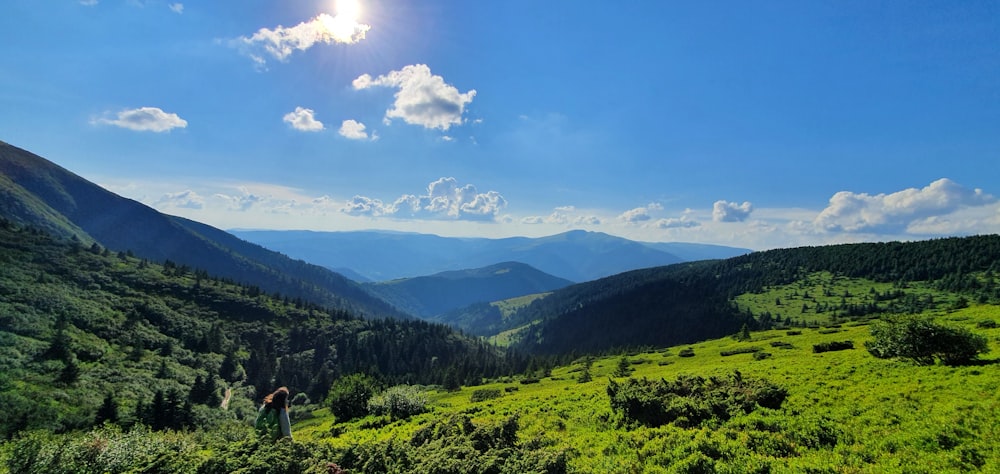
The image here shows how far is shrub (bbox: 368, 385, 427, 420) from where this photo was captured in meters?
39.1

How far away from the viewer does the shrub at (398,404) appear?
3907 centimetres

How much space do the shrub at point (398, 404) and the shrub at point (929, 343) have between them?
41.2m

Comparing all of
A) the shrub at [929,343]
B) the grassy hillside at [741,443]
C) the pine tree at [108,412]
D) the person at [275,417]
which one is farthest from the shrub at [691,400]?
the pine tree at [108,412]

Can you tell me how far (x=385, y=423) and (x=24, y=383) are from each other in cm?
10577

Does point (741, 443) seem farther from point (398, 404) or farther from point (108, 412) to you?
point (108, 412)

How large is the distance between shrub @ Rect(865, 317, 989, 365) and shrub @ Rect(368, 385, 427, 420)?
135 feet

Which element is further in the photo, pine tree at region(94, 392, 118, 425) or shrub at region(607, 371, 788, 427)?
pine tree at region(94, 392, 118, 425)

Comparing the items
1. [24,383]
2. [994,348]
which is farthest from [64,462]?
[24,383]

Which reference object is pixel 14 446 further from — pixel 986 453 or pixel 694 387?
pixel 986 453

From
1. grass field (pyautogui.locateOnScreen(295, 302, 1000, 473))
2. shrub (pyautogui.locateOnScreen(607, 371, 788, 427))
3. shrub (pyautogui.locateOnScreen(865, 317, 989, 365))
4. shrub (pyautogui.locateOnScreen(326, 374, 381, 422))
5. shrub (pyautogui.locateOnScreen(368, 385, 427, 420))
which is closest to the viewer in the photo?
grass field (pyautogui.locateOnScreen(295, 302, 1000, 473))

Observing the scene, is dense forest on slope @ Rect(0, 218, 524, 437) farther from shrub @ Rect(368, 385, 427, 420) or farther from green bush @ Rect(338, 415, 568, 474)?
green bush @ Rect(338, 415, 568, 474)

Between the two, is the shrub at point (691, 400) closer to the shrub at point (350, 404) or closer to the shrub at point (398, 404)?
the shrub at point (398, 404)

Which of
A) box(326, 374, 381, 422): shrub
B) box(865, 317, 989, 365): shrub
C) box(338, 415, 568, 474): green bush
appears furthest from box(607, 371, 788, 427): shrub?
box(326, 374, 381, 422): shrub

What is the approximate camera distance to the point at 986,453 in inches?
520
